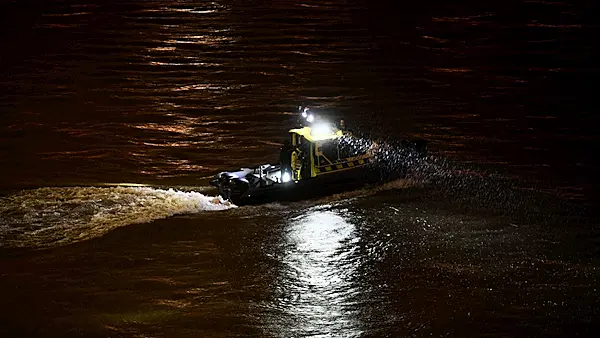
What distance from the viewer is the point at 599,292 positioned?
628 inches

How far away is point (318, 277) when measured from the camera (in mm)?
16531

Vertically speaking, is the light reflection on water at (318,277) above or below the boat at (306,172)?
below

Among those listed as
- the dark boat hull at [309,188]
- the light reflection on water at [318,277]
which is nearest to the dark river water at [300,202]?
the light reflection on water at [318,277]

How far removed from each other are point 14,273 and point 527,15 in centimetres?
2757

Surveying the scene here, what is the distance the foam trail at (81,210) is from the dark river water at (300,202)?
0.06m

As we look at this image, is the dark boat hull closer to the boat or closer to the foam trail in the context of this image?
the boat

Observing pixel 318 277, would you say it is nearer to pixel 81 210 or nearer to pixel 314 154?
pixel 314 154

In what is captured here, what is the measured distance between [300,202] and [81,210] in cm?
451

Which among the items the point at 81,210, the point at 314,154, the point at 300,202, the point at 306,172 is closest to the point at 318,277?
the point at 300,202

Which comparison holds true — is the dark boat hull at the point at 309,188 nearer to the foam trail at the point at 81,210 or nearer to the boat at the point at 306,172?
the boat at the point at 306,172

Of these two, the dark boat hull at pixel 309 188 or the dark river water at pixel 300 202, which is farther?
the dark boat hull at pixel 309 188

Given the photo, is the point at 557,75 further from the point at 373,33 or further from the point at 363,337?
the point at 363,337

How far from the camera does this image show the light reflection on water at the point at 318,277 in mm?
14914

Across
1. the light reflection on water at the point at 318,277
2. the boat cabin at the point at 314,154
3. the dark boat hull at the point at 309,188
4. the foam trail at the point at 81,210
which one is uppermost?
the boat cabin at the point at 314,154
